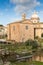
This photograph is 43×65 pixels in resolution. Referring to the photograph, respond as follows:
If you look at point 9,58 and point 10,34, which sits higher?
point 10,34

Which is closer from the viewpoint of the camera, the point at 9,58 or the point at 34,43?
the point at 9,58

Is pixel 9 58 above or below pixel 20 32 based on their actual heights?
below

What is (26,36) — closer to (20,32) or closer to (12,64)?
(20,32)

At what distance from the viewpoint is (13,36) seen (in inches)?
1325

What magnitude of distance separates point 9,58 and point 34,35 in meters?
19.6

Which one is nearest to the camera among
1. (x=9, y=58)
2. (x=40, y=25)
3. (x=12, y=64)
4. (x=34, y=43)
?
(x=12, y=64)

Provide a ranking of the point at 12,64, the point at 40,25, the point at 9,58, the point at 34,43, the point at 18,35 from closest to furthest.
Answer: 1. the point at 12,64
2. the point at 9,58
3. the point at 34,43
4. the point at 18,35
5. the point at 40,25

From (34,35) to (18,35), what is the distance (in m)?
2.94

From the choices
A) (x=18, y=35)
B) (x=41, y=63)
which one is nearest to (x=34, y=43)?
(x=18, y=35)

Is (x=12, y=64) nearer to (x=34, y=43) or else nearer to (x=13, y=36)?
(x=34, y=43)

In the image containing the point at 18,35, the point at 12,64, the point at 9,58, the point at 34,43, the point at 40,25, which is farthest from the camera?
the point at 40,25

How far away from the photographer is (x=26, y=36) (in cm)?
3338

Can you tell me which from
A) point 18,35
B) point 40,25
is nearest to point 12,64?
point 18,35

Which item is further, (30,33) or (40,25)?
(40,25)
